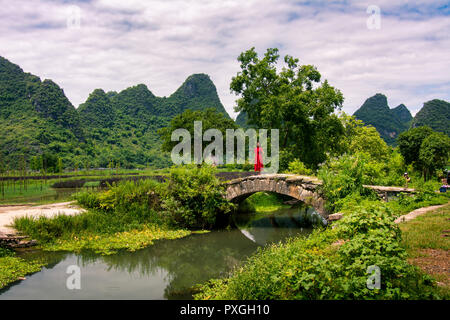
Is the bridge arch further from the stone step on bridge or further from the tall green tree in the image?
the tall green tree

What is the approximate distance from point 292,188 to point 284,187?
1.30 feet

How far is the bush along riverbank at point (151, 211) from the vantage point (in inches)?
447

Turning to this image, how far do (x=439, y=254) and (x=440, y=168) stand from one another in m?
25.5

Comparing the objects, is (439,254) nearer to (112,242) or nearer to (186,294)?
(186,294)

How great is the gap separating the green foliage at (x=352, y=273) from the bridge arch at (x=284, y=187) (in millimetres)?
5490

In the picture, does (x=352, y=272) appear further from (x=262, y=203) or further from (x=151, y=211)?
(x=262, y=203)

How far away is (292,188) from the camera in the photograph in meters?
12.1

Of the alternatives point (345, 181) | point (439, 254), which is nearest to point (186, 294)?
point (439, 254)

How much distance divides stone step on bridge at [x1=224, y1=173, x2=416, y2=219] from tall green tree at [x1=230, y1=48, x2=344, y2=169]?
768 cm

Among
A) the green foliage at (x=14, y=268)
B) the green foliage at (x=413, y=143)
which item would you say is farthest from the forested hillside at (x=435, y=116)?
the green foliage at (x=14, y=268)

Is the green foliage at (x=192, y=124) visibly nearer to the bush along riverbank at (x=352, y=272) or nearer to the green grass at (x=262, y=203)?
the green grass at (x=262, y=203)

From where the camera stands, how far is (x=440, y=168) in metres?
26.3

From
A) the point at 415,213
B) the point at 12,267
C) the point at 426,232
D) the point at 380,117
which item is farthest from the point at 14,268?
the point at 380,117

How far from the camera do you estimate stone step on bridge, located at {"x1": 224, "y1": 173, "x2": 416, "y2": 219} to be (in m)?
9.55
